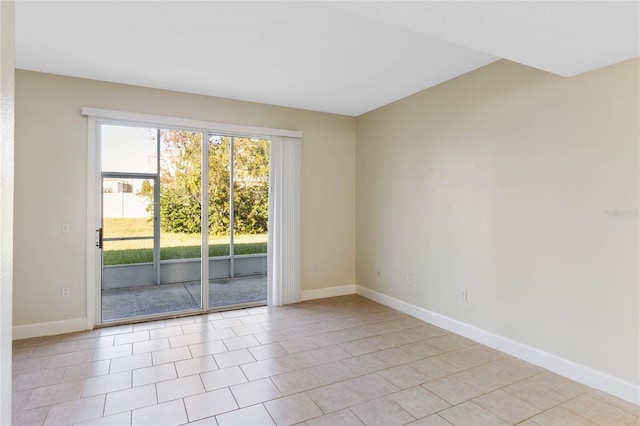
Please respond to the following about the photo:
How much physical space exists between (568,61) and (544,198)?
109 cm

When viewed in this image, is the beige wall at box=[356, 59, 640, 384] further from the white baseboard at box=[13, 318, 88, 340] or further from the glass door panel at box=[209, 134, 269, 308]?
the white baseboard at box=[13, 318, 88, 340]

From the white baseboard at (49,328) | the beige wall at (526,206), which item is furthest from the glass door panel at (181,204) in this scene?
the beige wall at (526,206)

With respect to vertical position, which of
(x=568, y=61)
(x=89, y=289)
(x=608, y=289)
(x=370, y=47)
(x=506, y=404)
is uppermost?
(x=370, y=47)

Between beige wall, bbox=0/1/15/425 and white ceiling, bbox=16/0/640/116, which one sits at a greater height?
white ceiling, bbox=16/0/640/116

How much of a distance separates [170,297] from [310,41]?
3.67 meters

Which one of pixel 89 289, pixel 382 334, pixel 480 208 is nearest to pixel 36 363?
pixel 89 289

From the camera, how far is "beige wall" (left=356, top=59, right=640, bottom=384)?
8.43 feet

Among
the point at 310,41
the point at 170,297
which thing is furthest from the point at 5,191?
the point at 170,297

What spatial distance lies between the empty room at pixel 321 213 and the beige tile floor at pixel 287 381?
23 millimetres

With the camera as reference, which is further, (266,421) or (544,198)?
(544,198)

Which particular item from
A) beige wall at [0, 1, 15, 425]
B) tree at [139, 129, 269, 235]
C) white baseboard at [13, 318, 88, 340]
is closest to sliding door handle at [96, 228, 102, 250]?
tree at [139, 129, 269, 235]

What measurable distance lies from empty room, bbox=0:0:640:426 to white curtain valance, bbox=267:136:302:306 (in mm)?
31

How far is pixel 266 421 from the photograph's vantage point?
2242mm

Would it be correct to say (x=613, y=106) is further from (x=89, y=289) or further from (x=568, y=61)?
(x=89, y=289)
